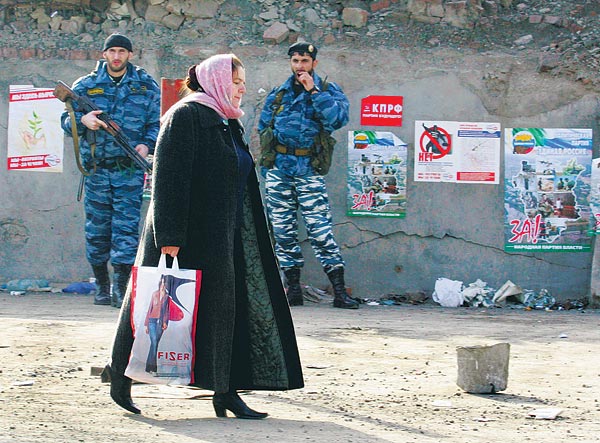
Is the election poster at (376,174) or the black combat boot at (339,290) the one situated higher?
the election poster at (376,174)

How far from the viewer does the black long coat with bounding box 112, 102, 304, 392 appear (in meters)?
5.20

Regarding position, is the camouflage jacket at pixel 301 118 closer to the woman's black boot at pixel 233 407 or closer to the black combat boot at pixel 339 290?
the black combat boot at pixel 339 290

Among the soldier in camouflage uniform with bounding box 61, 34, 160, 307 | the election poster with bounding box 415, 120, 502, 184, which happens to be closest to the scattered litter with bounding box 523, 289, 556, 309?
the election poster with bounding box 415, 120, 502, 184

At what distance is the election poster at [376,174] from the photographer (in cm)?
1089

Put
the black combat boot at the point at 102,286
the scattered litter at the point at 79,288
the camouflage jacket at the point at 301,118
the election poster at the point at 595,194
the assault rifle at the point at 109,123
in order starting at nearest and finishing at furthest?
the assault rifle at the point at 109,123 < the camouflage jacket at the point at 301,118 < the black combat boot at the point at 102,286 < the election poster at the point at 595,194 < the scattered litter at the point at 79,288

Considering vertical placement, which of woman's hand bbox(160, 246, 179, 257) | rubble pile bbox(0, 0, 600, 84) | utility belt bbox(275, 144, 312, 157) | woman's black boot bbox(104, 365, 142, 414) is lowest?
woman's black boot bbox(104, 365, 142, 414)

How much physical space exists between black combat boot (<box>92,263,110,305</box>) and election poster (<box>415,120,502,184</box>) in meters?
3.00

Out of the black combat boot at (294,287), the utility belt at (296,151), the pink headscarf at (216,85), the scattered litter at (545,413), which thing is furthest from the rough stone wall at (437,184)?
the pink headscarf at (216,85)

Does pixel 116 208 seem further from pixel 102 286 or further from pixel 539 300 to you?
pixel 539 300

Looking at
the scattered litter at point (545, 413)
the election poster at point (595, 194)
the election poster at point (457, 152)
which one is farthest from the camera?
the election poster at point (457, 152)

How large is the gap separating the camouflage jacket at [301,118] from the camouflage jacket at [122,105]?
3.21 ft

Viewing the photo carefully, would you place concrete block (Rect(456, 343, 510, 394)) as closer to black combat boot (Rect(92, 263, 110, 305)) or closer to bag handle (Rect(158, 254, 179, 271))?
bag handle (Rect(158, 254, 179, 271))

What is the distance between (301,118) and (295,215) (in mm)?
896

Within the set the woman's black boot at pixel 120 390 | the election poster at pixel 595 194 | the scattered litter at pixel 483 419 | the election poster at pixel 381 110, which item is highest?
the election poster at pixel 381 110
